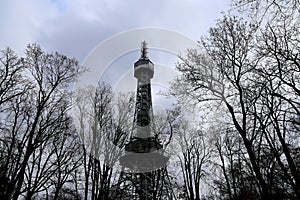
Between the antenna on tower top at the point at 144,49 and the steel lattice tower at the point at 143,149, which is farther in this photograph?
the antenna on tower top at the point at 144,49

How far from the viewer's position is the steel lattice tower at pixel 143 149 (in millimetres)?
13656

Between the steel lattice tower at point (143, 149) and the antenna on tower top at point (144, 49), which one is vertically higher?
the antenna on tower top at point (144, 49)

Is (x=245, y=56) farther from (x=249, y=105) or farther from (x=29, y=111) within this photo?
(x=29, y=111)

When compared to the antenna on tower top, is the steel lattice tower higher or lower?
lower

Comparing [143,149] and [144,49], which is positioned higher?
[144,49]

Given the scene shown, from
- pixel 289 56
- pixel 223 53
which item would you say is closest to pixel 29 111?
pixel 223 53

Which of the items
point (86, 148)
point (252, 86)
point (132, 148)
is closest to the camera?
point (252, 86)

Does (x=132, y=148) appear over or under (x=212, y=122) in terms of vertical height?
→ over

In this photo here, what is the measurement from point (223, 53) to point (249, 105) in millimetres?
2377

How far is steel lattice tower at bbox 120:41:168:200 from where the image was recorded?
538 inches

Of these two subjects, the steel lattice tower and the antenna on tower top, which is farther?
the antenna on tower top

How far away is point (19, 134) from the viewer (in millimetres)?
12125

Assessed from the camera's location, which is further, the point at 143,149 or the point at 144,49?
the point at 144,49

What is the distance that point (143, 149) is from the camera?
20297 millimetres
